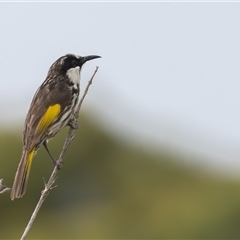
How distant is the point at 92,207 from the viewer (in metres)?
24.5

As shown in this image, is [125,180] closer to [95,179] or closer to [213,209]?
[95,179]

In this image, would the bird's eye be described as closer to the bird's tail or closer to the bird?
the bird

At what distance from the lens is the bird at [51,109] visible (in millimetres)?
9741

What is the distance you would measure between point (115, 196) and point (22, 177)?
15.9 m

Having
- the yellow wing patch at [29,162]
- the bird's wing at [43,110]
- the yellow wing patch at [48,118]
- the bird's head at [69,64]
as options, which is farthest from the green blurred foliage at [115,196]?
the yellow wing patch at [29,162]

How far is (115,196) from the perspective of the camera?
25.3m

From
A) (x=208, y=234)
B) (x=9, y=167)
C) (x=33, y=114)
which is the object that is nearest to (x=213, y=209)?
(x=208, y=234)

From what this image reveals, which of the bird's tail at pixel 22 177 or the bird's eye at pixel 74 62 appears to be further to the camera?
the bird's eye at pixel 74 62

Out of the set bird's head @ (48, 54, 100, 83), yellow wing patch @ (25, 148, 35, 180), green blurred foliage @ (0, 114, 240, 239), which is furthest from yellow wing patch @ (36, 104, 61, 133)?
green blurred foliage @ (0, 114, 240, 239)

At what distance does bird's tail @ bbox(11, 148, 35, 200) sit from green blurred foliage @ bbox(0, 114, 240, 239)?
12.0m

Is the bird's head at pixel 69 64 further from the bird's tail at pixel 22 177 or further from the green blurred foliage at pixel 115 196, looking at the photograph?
the green blurred foliage at pixel 115 196

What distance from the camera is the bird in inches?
384

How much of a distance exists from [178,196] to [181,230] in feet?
10.6

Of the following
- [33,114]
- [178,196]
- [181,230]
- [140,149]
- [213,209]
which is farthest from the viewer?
[140,149]
